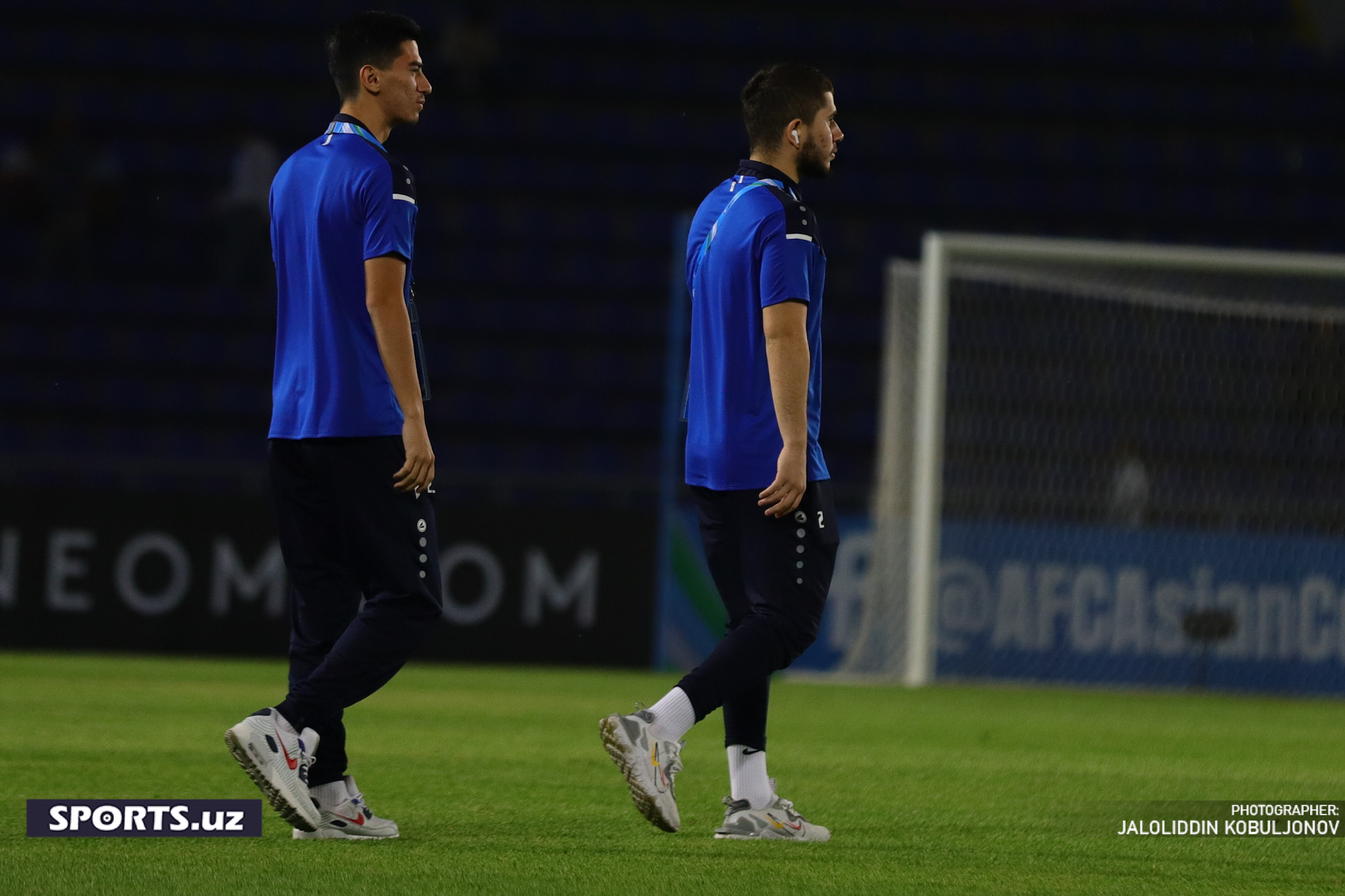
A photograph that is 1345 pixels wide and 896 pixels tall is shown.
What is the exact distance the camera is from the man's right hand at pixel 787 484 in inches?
163

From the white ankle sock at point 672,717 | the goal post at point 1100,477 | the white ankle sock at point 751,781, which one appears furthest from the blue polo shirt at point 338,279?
the goal post at point 1100,477

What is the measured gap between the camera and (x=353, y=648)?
397 centimetres

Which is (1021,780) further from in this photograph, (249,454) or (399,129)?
(399,129)

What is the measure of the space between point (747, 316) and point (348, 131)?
37.6 inches

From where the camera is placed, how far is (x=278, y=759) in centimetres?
381

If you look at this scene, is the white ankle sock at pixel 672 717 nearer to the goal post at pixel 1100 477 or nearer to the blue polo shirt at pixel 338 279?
the blue polo shirt at pixel 338 279

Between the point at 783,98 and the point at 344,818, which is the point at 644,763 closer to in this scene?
the point at 344,818

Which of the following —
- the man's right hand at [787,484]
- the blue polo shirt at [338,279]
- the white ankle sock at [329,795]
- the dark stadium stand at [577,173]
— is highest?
the dark stadium stand at [577,173]

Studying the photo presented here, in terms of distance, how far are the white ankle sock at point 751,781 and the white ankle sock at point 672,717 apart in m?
0.29

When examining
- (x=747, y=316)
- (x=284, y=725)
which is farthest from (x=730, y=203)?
(x=284, y=725)

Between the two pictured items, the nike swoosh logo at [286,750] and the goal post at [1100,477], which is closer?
the nike swoosh logo at [286,750]

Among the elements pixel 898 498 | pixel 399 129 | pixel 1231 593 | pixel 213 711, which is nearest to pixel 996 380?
pixel 898 498

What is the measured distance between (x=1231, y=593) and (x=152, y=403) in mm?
8148

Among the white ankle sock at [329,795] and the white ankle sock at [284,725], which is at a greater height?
the white ankle sock at [284,725]
